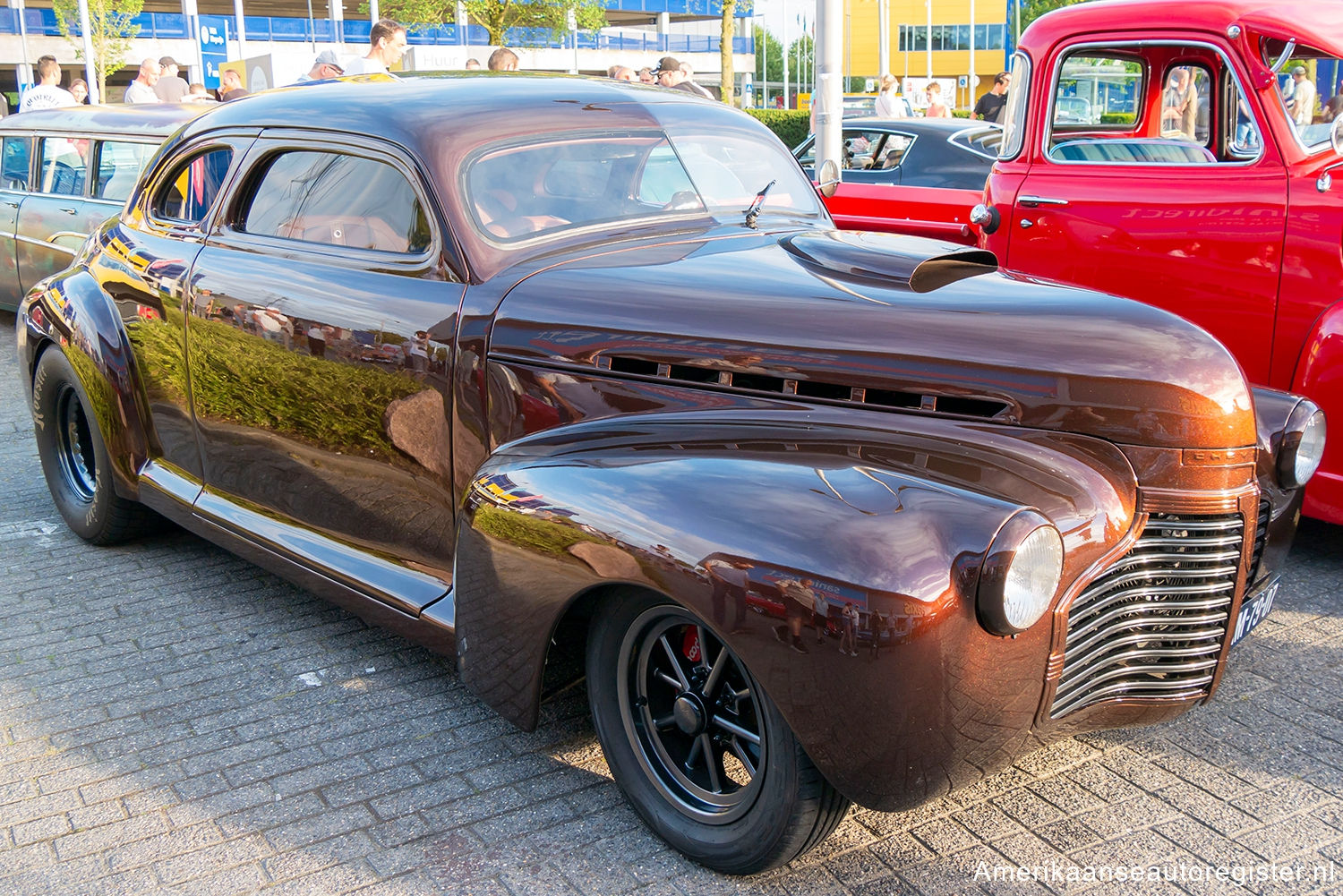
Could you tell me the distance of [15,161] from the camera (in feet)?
28.9

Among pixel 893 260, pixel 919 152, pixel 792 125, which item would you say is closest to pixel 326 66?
pixel 919 152

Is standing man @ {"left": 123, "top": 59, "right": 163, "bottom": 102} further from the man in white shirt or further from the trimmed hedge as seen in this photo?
the trimmed hedge

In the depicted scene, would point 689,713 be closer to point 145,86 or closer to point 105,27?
point 145,86

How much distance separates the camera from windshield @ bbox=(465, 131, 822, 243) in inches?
131

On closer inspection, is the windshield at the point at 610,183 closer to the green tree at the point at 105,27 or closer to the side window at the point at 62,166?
the side window at the point at 62,166

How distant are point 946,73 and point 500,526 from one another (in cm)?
8280

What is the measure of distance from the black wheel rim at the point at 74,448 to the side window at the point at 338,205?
1557mm

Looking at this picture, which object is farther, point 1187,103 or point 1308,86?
point 1187,103

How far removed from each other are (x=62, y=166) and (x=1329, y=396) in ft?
26.4

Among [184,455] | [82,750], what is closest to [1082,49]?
[184,455]

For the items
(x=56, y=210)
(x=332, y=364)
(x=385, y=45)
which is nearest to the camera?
(x=332, y=364)

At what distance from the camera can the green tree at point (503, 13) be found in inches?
1198

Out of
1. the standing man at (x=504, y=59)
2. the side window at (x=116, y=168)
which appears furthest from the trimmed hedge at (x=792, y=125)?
the side window at (x=116, y=168)

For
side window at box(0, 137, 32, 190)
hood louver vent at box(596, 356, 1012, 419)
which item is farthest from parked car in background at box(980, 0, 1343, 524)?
side window at box(0, 137, 32, 190)
